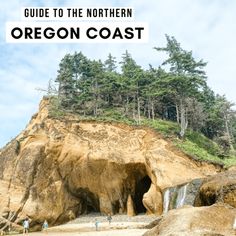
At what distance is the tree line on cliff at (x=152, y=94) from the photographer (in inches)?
1807

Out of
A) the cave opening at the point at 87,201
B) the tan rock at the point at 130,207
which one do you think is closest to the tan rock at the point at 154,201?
the tan rock at the point at 130,207

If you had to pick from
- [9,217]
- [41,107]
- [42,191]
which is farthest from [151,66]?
[9,217]

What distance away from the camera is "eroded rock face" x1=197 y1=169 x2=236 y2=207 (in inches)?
484

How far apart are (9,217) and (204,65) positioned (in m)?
29.1

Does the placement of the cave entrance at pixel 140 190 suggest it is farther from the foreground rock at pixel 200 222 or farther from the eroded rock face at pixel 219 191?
the foreground rock at pixel 200 222

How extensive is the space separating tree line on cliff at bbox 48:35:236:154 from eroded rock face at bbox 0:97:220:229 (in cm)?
850

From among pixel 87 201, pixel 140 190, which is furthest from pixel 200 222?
pixel 87 201

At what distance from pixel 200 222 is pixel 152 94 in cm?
3555

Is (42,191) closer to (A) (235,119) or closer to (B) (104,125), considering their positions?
(B) (104,125)

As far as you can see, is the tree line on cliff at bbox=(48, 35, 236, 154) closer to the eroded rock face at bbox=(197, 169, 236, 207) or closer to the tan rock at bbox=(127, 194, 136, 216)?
the tan rock at bbox=(127, 194, 136, 216)

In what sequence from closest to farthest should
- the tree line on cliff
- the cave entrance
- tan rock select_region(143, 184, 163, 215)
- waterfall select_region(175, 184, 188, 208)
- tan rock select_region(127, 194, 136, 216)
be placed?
waterfall select_region(175, 184, 188, 208)
tan rock select_region(143, 184, 163, 215)
tan rock select_region(127, 194, 136, 216)
the cave entrance
the tree line on cliff

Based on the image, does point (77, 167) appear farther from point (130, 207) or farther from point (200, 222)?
point (200, 222)

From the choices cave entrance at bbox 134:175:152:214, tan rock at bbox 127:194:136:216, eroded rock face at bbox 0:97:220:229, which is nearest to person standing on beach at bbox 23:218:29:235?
eroded rock face at bbox 0:97:220:229

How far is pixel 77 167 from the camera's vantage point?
119 feet
